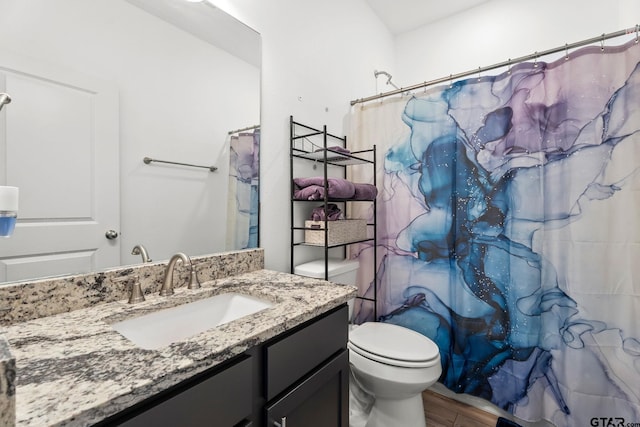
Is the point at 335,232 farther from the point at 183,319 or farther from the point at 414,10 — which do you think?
the point at 414,10

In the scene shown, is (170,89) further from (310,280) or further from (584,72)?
(584,72)

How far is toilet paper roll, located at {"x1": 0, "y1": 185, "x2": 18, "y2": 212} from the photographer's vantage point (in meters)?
0.58

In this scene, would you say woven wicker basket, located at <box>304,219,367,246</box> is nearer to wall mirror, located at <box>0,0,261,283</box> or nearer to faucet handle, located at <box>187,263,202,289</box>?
wall mirror, located at <box>0,0,261,283</box>

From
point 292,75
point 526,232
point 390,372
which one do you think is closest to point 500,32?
point 526,232

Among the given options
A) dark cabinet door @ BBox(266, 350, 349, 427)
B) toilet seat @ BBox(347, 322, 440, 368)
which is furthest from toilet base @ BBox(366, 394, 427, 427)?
dark cabinet door @ BBox(266, 350, 349, 427)

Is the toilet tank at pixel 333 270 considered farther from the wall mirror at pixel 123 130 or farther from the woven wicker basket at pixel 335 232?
the wall mirror at pixel 123 130

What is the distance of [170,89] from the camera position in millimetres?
1024

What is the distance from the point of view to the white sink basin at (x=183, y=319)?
31.3 inches

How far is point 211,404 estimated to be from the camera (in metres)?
0.58

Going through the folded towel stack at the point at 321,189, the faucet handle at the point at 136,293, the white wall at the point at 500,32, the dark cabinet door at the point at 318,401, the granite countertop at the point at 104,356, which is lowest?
the dark cabinet door at the point at 318,401

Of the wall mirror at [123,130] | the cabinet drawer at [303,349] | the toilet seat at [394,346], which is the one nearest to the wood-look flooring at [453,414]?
the toilet seat at [394,346]

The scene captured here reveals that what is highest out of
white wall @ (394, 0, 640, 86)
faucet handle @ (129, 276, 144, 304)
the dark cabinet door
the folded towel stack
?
white wall @ (394, 0, 640, 86)

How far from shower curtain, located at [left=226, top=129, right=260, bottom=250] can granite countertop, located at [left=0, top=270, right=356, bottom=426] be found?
39cm

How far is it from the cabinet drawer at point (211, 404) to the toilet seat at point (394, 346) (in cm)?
76
